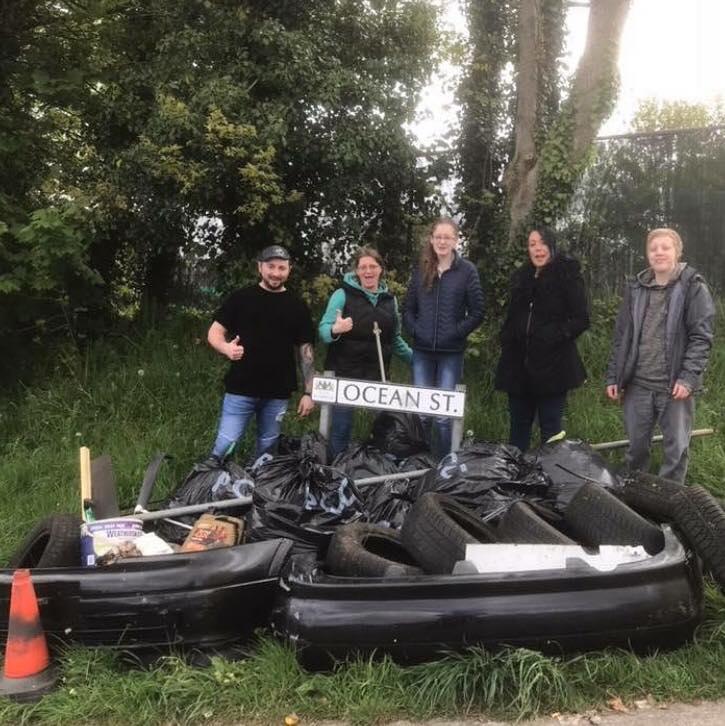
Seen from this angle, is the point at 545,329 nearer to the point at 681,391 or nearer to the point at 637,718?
the point at 681,391

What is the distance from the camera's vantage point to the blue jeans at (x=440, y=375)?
4773mm

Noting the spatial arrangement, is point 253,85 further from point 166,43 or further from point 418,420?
point 418,420

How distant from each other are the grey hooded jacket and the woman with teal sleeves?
1.59 m

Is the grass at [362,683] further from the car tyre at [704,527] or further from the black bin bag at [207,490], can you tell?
the black bin bag at [207,490]

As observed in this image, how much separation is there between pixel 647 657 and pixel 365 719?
3.84 feet

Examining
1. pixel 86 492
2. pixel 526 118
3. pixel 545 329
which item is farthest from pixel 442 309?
pixel 526 118

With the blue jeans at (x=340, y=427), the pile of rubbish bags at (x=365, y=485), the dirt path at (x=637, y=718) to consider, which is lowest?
the dirt path at (x=637, y=718)

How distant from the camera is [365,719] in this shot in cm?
251

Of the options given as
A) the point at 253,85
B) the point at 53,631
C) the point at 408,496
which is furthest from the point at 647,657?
the point at 253,85

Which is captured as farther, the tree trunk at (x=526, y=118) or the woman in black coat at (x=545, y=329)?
the tree trunk at (x=526, y=118)

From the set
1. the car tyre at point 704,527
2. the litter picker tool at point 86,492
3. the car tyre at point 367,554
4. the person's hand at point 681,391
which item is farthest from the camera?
the person's hand at point 681,391

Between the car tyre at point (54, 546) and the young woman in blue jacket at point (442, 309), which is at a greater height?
the young woman in blue jacket at point (442, 309)

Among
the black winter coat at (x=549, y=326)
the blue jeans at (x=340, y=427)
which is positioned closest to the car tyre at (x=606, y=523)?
the black winter coat at (x=549, y=326)

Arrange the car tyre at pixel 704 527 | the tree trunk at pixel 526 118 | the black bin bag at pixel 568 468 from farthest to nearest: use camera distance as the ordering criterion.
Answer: the tree trunk at pixel 526 118
the black bin bag at pixel 568 468
the car tyre at pixel 704 527
